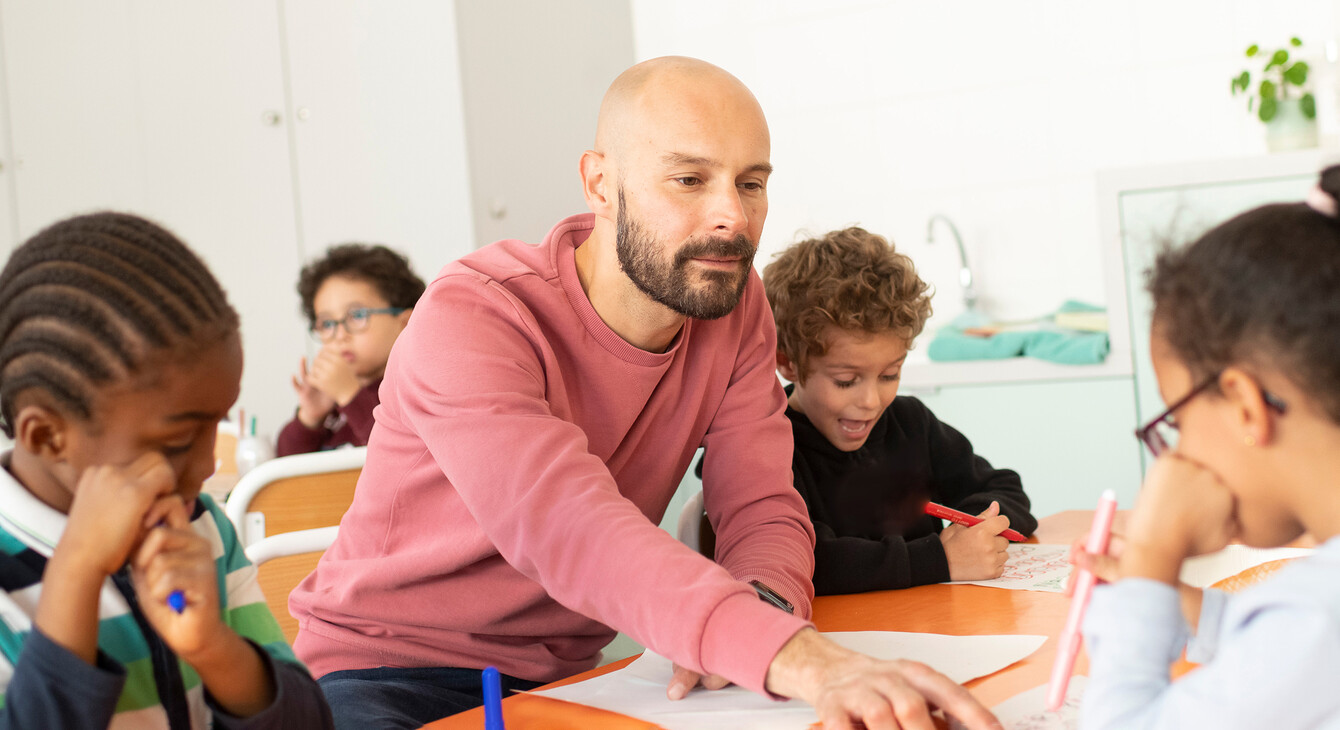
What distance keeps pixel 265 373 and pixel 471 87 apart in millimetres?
1207

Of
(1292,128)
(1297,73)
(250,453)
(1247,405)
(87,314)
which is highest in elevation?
(1297,73)

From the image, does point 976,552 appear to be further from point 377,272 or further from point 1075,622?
point 377,272

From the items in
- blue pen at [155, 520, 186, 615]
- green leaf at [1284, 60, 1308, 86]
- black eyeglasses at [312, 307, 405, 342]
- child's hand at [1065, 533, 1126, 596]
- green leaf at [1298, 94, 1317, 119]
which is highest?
green leaf at [1284, 60, 1308, 86]

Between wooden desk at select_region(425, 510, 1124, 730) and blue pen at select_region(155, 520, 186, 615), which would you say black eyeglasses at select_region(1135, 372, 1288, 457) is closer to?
wooden desk at select_region(425, 510, 1124, 730)

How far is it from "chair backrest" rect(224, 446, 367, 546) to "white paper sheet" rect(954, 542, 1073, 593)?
953mm

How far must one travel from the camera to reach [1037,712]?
83cm

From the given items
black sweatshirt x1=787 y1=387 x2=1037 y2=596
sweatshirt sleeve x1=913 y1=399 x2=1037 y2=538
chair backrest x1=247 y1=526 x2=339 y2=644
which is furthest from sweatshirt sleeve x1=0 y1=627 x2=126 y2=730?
sweatshirt sleeve x1=913 y1=399 x2=1037 y2=538

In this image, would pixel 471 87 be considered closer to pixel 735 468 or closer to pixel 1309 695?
pixel 735 468

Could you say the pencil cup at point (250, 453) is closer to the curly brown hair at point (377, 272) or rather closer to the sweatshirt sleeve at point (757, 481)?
the curly brown hair at point (377, 272)

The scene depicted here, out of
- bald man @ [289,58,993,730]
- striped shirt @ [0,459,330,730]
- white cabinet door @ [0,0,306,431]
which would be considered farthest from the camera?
white cabinet door @ [0,0,306,431]

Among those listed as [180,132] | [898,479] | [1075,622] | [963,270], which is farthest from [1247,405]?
[180,132]

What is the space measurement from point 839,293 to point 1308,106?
5.43ft

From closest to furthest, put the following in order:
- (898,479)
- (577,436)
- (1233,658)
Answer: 1. (1233,658)
2. (577,436)
3. (898,479)

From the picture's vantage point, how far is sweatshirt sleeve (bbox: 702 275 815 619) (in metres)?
1.23
